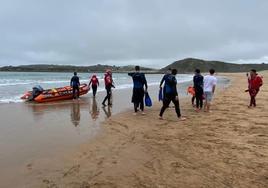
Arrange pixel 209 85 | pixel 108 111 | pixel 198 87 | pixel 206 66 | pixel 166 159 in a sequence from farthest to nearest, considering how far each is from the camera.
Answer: pixel 206 66 → pixel 108 111 → pixel 198 87 → pixel 209 85 → pixel 166 159

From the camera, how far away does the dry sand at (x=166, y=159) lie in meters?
5.53

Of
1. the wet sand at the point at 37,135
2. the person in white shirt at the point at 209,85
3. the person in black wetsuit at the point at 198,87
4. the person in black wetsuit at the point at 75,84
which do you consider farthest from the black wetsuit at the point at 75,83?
the person in white shirt at the point at 209,85

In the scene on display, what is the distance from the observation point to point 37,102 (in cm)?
1898

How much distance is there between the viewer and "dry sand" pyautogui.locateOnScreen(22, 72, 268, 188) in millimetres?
5531

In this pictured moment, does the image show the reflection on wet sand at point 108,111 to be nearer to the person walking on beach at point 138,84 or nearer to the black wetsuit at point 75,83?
the person walking on beach at point 138,84

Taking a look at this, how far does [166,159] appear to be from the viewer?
669 centimetres

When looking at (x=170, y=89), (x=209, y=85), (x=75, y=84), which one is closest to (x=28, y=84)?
(x=75, y=84)

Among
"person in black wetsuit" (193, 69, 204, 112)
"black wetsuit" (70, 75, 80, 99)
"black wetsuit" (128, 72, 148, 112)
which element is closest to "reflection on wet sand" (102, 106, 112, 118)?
"black wetsuit" (128, 72, 148, 112)

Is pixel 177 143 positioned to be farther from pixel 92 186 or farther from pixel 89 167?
pixel 92 186

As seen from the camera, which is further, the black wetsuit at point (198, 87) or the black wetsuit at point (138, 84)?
the black wetsuit at point (198, 87)

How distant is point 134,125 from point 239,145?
3735 millimetres

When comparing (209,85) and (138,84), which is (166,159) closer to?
(138,84)

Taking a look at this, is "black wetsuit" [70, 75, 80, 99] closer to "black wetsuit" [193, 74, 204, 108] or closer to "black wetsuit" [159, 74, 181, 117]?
"black wetsuit" [193, 74, 204, 108]

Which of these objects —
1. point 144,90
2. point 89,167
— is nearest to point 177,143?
point 89,167
